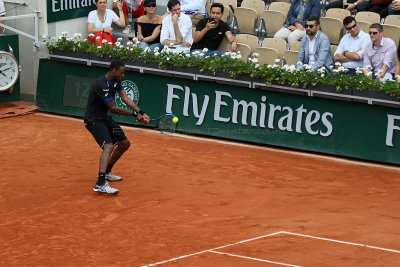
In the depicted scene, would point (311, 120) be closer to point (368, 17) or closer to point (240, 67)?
point (240, 67)

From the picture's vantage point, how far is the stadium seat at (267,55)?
1524 cm

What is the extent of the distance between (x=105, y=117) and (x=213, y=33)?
A: 4.86m

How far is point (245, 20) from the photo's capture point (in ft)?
56.4

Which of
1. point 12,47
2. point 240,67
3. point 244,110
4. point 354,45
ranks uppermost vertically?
point 354,45

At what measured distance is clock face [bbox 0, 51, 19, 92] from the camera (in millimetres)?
15773

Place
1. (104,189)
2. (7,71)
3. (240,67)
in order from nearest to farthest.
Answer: (104,189)
(240,67)
(7,71)

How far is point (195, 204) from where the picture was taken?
10.6 metres

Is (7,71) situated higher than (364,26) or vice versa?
(364,26)

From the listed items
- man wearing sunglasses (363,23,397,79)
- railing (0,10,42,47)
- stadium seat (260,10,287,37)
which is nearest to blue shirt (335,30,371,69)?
man wearing sunglasses (363,23,397,79)

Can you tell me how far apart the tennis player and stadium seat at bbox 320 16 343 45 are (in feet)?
20.1

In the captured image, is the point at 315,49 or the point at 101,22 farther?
the point at 101,22

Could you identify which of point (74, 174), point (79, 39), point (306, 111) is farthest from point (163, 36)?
point (74, 174)

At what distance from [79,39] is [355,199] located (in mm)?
7765

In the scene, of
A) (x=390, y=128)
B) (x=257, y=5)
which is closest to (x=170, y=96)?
(x=257, y=5)
